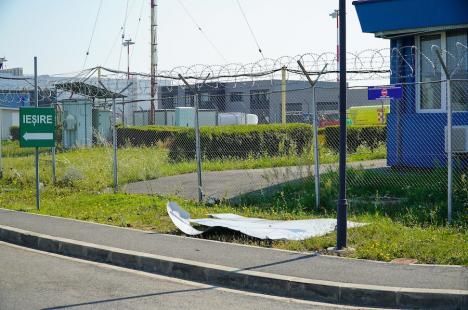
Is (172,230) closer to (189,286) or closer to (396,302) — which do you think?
(189,286)

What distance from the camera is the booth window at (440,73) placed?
48.8 ft

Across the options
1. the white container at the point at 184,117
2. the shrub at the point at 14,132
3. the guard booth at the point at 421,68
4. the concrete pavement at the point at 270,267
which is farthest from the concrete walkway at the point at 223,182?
the shrub at the point at 14,132

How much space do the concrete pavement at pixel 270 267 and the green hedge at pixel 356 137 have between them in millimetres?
15031

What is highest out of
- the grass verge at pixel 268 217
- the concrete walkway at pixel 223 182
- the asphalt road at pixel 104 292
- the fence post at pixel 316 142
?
the fence post at pixel 316 142

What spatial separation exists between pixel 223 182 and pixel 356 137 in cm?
1031

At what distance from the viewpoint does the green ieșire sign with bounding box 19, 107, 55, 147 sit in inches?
574

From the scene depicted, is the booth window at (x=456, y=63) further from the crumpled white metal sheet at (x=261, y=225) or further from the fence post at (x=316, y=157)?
the crumpled white metal sheet at (x=261, y=225)

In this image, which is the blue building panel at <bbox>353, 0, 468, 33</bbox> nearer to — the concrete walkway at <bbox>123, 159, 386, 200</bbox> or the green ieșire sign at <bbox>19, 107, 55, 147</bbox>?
the concrete walkway at <bbox>123, 159, 386, 200</bbox>

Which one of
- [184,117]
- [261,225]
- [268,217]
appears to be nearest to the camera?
[261,225]

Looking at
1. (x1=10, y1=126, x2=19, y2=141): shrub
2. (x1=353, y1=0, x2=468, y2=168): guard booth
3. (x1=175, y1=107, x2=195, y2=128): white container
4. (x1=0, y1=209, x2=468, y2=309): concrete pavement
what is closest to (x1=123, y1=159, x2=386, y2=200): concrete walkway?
(x1=353, y1=0, x2=468, y2=168): guard booth

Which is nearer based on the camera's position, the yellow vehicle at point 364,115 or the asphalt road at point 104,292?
the asphalt road at point 104,292

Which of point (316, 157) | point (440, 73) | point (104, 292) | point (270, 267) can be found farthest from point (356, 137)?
point (104, 292)

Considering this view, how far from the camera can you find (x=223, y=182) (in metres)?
16.8

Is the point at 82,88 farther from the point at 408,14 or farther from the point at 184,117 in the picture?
the point at 408,14
